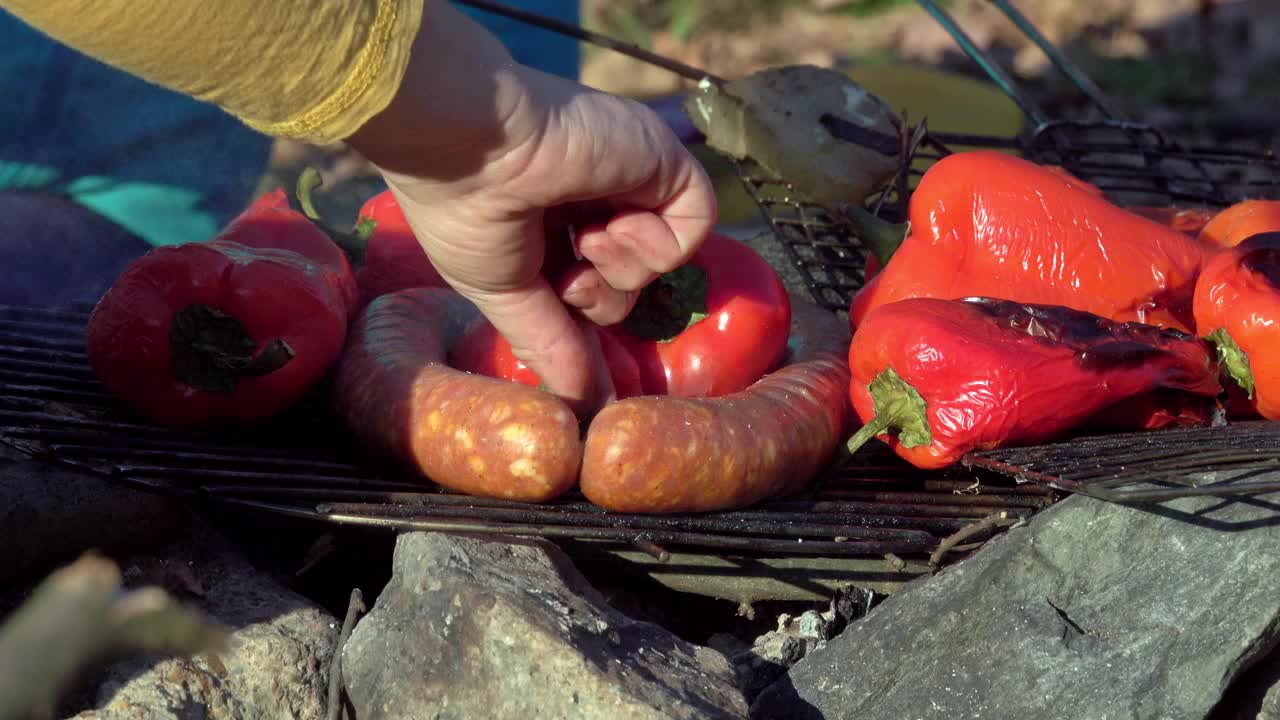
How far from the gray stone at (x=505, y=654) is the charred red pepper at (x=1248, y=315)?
128 cm

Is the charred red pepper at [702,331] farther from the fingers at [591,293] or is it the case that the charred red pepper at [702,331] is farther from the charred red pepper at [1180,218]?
the charred red pepper at [1180,218]

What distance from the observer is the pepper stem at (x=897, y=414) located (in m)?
2.45

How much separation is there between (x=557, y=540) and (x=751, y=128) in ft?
4.81

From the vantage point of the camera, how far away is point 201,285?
252 cm

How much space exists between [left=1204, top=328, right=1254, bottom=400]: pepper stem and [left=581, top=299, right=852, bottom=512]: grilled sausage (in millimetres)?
795

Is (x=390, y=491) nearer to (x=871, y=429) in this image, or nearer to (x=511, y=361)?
(x=511, y=361)

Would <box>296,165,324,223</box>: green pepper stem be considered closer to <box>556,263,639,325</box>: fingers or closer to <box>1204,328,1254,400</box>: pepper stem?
<box>556,263,639,325</box>: fingers

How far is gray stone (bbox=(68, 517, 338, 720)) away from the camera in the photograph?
1.86m

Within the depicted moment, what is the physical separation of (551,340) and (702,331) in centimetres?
51

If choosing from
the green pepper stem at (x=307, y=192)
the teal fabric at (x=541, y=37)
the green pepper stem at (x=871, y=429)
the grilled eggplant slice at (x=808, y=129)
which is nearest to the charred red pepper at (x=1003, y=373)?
the green pepper stem at (x=871, y=429)

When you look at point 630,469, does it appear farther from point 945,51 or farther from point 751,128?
point 945,51

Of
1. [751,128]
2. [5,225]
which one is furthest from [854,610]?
[5,225]

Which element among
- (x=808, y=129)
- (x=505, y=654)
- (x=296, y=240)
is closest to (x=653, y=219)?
(x=505, y=654)

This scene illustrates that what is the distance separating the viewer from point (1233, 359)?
2.56 meters
